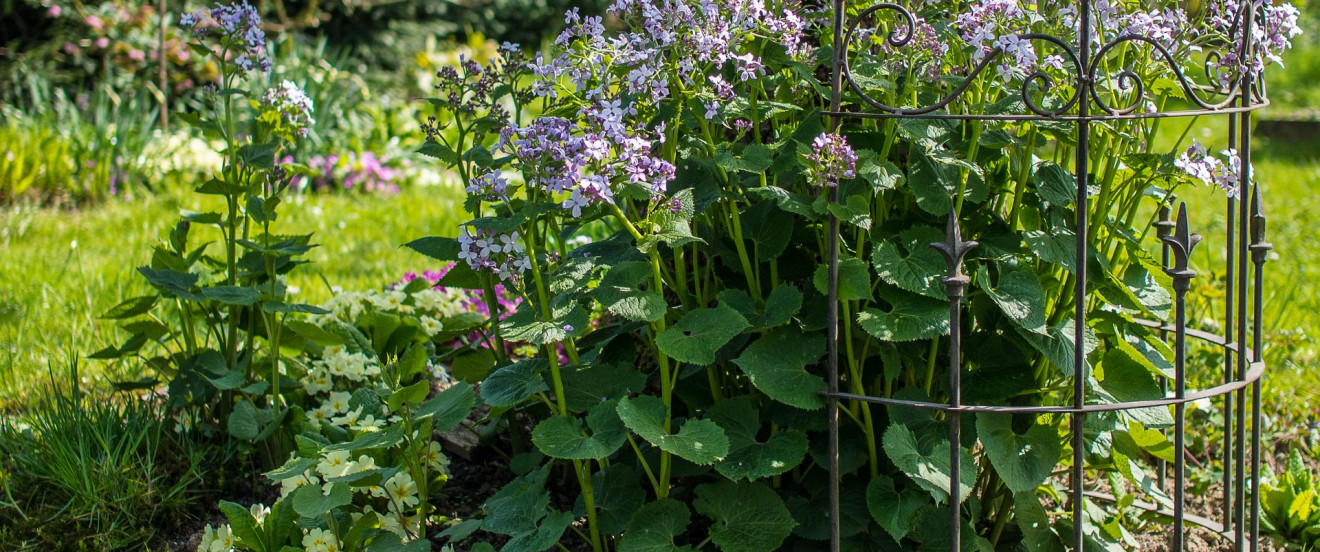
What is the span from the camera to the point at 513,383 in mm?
1699

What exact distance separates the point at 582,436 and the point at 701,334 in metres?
0.25

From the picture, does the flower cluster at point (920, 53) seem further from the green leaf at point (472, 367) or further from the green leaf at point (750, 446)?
the green leaf at point (472, 367)

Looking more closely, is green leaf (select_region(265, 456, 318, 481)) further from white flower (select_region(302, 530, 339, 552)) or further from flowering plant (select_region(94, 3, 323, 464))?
flowering plant (select_region(94, 3, 323, 464))

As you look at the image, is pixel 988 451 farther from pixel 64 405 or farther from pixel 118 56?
pixel 118 56

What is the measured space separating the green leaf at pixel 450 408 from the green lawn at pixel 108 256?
1.06 meters

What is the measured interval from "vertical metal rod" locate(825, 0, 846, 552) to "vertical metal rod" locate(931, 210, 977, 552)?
154mm

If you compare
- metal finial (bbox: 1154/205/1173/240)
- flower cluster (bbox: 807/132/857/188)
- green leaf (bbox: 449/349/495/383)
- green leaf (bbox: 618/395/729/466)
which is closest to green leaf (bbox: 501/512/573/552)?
green leaf (bbox: 618/395/729/466)

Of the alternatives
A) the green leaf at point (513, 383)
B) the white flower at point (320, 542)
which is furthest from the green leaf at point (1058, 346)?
the white flower at point (320, 542)

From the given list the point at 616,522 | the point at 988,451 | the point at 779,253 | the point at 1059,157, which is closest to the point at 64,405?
the point at 616,522

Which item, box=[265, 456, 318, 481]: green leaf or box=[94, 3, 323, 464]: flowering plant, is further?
box=[94, 3, 323, 464]: flowering plant

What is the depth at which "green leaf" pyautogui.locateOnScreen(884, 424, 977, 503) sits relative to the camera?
1.58 m

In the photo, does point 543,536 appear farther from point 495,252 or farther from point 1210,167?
point 1210,167

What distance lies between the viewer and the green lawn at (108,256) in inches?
121

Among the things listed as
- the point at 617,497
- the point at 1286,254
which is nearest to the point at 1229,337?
the point at 617,497
